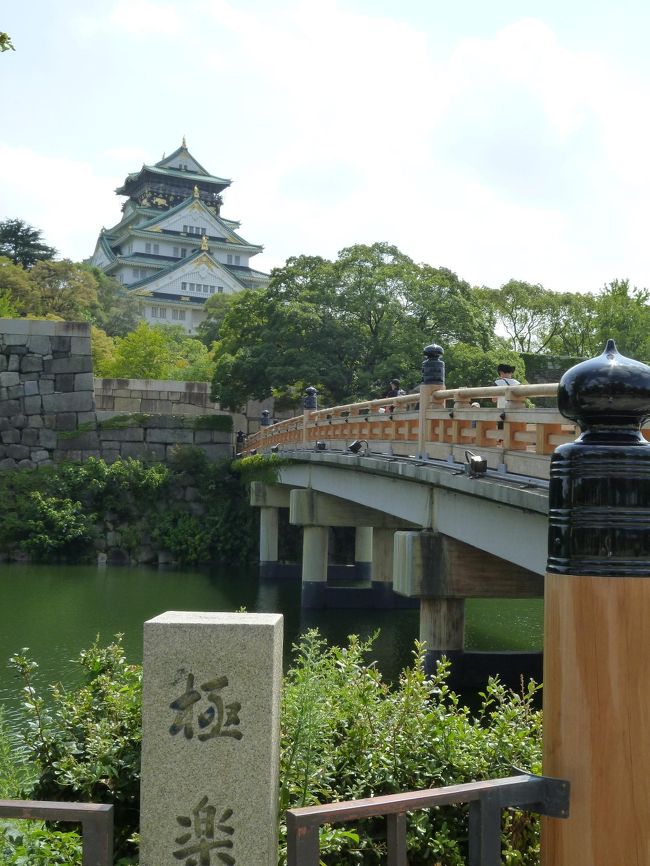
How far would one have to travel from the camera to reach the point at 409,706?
4.46 metres

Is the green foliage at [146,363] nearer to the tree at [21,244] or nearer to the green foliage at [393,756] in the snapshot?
the tree at [21,244]

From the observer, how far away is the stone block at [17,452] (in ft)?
107

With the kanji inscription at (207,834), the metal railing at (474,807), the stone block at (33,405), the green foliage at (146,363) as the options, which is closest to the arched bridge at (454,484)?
the kanji inscription at (207,834)

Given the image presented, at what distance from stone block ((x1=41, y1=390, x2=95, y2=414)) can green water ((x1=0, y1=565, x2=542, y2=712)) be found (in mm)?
6598

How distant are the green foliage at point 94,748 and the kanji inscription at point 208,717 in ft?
3.89

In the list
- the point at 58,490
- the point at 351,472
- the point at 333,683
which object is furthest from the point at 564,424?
the point at 58,490

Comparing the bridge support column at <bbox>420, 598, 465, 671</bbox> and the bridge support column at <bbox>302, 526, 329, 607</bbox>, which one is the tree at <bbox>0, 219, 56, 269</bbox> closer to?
the bridge support column at <bbox>302, 526, 329, 607</bbox>

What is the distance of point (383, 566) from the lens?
73.2 ft

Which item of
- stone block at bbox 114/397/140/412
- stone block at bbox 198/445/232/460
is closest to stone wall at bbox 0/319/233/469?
stone block at bbox 198/445/232/460

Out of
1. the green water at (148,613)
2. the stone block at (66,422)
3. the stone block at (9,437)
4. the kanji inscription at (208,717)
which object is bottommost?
the green water at (148,613)

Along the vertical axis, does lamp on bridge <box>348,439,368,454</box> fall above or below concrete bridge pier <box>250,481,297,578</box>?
above

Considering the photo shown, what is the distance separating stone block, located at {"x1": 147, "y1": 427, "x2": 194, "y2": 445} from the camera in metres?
33.9

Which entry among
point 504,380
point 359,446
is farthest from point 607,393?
point 359,446

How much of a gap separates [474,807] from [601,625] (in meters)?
0.59
